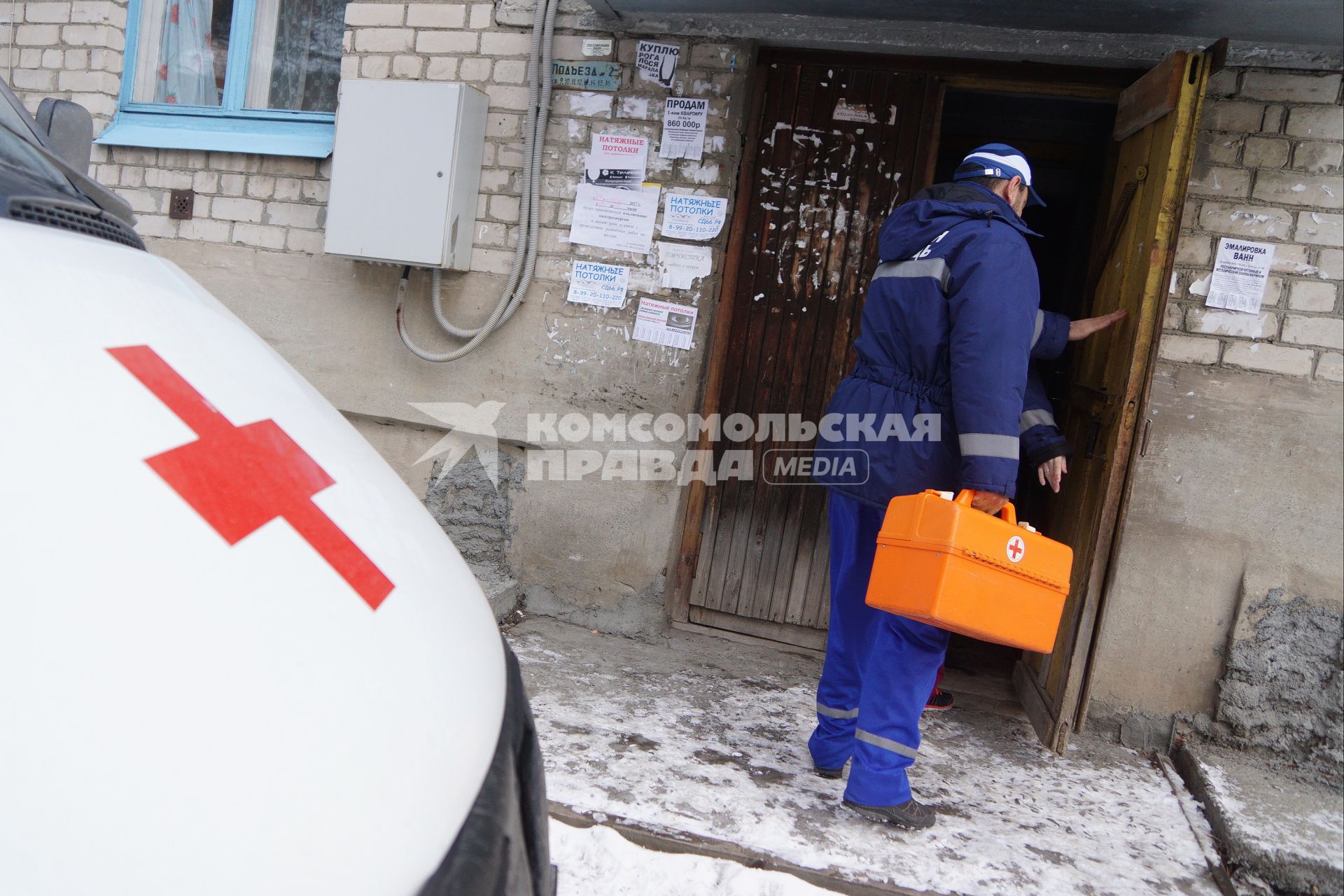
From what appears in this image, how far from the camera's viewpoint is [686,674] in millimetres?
3797

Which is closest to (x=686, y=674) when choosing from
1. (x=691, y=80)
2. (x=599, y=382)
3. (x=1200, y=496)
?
(x=599, y=382)

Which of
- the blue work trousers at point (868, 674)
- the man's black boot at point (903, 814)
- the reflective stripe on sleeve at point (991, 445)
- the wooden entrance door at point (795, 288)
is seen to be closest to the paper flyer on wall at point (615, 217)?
the wooden entrance door at point (795, 288)

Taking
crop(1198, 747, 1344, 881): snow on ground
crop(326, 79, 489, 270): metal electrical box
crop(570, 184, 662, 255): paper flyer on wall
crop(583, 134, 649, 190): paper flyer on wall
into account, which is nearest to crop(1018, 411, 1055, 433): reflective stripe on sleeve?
crop(1198, 747, 1344, 881): snow on ground

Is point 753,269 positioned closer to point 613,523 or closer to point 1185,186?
point 613,523

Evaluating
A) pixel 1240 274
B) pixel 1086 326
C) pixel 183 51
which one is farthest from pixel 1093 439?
pixel 183 51

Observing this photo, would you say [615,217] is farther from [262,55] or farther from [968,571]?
[968,571]

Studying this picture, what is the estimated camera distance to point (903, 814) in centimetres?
267

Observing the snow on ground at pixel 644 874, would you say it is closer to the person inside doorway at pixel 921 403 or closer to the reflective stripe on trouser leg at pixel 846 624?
the person inside doorway at pixel 921 403

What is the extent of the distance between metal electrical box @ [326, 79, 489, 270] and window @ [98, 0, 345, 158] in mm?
534

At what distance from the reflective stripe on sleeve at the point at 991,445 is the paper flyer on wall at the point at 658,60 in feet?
7.25

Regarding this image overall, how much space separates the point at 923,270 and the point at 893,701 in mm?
1187

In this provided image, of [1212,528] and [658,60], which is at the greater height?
[658,60]

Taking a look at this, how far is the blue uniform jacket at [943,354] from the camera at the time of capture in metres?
2.47

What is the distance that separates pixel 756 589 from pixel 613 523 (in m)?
0.71
